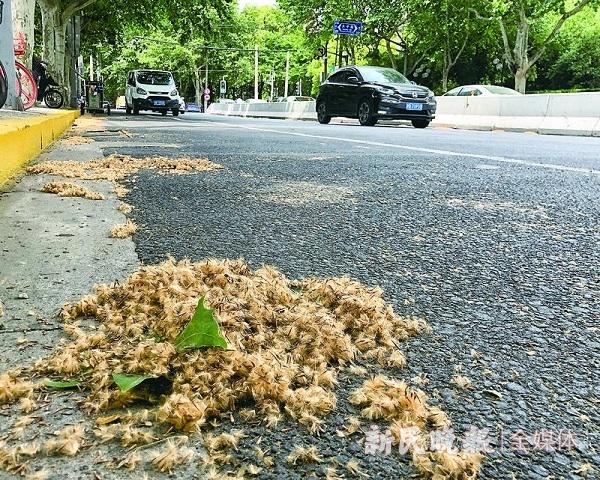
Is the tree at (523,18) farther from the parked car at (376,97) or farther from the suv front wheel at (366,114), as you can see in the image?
the suv front wheel at (366,114)

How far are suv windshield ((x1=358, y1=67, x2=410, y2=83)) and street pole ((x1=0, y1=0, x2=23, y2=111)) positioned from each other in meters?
9.63

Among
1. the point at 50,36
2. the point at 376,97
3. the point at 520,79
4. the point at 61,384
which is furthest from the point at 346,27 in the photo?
the point at 61,384

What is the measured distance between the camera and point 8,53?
649 cm

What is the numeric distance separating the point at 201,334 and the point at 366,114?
1451 cm

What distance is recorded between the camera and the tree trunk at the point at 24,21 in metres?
11.2

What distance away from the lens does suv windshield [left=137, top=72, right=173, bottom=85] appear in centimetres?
2580

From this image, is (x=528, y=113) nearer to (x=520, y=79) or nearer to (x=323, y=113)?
(x=323, y=113)

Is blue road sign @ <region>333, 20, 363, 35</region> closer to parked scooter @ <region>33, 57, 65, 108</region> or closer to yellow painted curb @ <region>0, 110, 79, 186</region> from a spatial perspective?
parked scooter @ <region>33, 57, 65, 108</region>

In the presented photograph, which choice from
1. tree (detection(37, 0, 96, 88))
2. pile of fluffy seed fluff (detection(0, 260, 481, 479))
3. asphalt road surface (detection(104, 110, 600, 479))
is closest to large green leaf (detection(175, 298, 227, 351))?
pile of fluffy seed fluff (detection(0, 260, 481, 479))

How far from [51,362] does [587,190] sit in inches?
128

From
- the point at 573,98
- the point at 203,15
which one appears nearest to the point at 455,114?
the point at 573,98

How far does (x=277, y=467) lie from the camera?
0.81 meters

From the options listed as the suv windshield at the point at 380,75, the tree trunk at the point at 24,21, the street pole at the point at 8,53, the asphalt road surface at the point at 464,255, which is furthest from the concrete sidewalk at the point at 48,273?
the suv windshield at the point at 380,75

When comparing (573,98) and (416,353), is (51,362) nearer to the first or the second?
(416,353)
